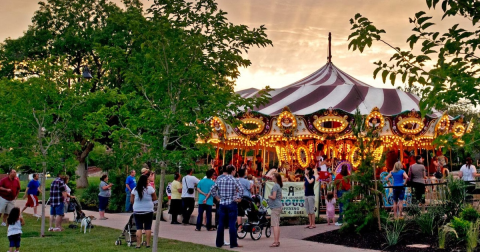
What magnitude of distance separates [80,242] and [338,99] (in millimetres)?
14430

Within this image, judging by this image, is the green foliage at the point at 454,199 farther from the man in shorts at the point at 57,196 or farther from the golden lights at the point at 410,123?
the golden lights at the point at 410,123

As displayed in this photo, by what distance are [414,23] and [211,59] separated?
16.8 feet

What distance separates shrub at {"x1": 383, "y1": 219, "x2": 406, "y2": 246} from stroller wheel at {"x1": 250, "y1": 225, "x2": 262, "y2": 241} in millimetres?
2951

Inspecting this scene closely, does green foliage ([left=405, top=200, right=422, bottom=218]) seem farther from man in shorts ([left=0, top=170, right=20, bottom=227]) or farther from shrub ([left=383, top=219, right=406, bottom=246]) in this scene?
man in shorts ([left=0, top=170, right=20, bottom=227])

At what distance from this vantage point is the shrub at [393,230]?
11.7 m

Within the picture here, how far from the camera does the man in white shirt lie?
15.8 meters

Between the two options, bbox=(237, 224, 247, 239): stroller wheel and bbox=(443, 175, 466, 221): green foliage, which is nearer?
bbox=(443, 175, 466, 221): green foliage

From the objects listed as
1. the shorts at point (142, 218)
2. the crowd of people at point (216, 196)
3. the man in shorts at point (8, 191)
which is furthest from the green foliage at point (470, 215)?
the man in shorts at point (8, 191)

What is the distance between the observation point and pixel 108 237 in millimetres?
13773

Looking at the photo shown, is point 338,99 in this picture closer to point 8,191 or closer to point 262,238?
point 262,238

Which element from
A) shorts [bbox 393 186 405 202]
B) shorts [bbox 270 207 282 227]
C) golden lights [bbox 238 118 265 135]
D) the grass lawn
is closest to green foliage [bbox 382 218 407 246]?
shorts [bbox 270 207 282 227]

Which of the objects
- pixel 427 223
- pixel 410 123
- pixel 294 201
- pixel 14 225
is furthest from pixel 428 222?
pixel 410 123

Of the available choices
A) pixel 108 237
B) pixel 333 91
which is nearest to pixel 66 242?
pixel 108 237

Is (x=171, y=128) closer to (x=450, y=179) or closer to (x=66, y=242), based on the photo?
(x=66, y=242)
